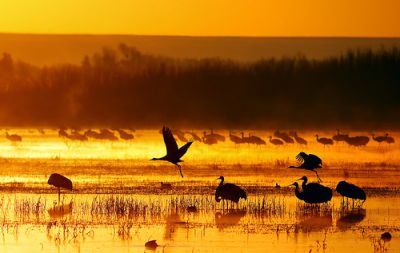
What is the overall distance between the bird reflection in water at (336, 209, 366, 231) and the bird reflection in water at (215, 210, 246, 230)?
1.40 m

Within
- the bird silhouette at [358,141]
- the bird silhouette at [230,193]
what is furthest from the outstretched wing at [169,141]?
the bird silhouette at [358,141]

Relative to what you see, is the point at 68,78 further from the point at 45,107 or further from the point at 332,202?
the point at 332,202

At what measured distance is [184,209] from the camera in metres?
23.8

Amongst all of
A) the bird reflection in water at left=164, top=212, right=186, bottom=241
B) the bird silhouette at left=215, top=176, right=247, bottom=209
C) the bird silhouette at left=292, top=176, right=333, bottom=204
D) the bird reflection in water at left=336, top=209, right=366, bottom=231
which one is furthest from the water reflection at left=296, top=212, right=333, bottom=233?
the bird reflection in water at left=164, top=212, right=186, bottom=241

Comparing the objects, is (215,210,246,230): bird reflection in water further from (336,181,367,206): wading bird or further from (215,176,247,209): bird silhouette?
(336,181,367,206): wading bird

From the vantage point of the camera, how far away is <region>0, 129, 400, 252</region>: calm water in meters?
20.5

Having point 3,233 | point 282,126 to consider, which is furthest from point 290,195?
point 282,126

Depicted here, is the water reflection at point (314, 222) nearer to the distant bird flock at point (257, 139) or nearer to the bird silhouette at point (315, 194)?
the bird silhouette at point (315, 194)

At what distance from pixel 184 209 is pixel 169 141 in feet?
6.00

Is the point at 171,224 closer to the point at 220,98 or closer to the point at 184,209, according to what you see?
the point at 184,209

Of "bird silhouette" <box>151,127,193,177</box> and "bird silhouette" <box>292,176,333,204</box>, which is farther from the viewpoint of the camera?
"bird silhouette" <box>151,127,193,177</box>

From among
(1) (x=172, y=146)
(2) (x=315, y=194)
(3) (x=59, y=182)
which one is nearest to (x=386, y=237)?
(2) (x=315, y=194)

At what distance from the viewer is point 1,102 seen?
226 ft

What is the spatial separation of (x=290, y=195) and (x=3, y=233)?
6575 millimetres
